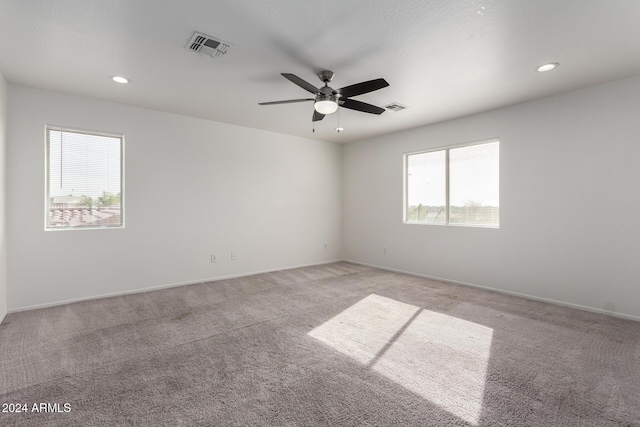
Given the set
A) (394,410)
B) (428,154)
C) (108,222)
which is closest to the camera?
(394,410)

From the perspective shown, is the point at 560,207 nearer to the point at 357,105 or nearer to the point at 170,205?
the point at 357,105

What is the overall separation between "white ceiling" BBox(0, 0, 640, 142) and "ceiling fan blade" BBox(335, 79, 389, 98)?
312 millimetres

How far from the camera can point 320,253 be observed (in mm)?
6742

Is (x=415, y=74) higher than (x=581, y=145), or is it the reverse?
(x=415, y=74)

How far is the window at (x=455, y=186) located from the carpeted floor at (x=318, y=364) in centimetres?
146

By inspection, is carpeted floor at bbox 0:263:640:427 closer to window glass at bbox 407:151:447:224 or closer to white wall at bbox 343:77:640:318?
white wall at bbox 343:77:640:318

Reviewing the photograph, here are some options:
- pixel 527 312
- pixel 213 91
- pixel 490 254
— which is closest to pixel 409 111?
pixel 490 254

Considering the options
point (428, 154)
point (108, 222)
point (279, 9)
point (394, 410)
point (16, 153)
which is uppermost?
point (279, 9)

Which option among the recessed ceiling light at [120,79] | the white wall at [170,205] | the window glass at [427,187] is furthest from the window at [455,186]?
the recessed ceiling light at [120,79]

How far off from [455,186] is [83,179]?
5.71 m

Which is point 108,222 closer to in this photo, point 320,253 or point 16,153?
point 16,153

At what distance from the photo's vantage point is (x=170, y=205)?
4750 mm

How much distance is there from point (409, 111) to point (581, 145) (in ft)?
7.27

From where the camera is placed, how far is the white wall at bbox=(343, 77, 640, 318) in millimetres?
3471
